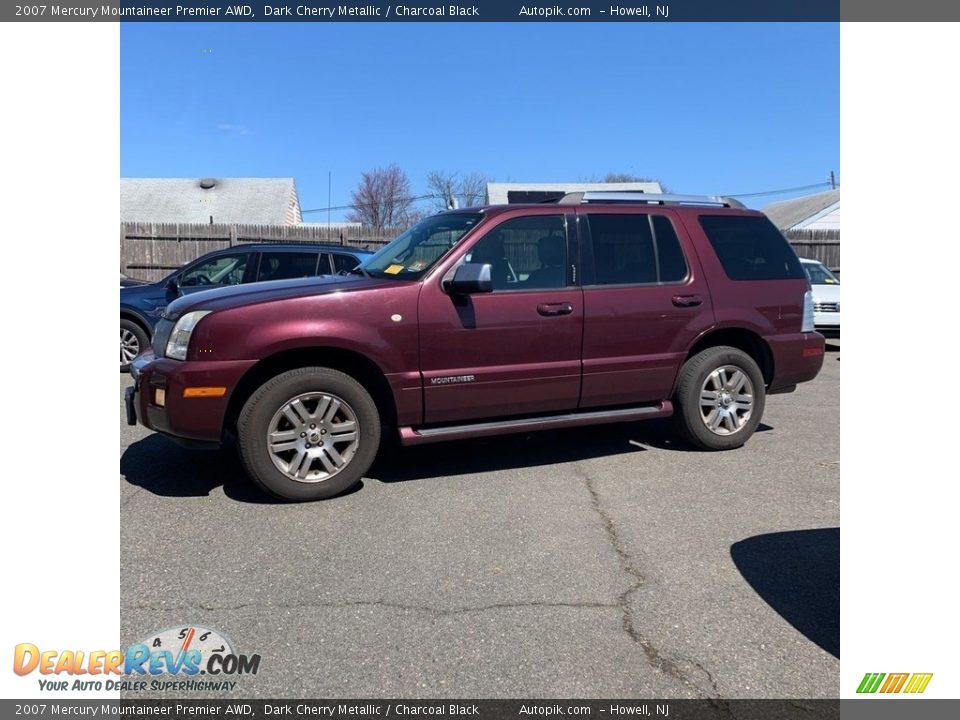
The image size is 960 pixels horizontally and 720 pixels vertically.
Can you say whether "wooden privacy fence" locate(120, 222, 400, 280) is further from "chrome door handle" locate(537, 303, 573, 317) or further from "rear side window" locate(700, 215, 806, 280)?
"chrome door handle" locate(537, 303, 573, 317)

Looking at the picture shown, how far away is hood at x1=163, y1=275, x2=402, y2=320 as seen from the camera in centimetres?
487

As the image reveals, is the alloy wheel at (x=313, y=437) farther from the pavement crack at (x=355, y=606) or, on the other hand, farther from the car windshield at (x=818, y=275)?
the car windshield at (x=818, y=275)

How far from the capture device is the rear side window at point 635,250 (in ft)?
19.0

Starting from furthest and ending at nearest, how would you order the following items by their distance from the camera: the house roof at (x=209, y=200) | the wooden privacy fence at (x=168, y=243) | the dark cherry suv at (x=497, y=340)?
1. the house roof at (x=209, y=200)
2. the wooden privacy fence at (x=168, y=243)
3. the dark cherry suv at (x=497, y=340)

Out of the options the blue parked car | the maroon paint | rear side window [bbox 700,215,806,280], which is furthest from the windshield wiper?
the blue parked car

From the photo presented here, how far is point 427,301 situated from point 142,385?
6.27 ft

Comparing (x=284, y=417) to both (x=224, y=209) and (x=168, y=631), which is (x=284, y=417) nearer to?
(x=168, y=631)

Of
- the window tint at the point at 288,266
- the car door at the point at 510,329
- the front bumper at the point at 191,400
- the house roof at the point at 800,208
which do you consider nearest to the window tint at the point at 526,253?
the car door at the point at 510,329

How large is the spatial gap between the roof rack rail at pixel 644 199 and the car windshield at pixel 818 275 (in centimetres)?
918

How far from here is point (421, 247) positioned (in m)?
5.70

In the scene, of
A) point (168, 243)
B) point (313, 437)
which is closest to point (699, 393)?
point (313, 437)

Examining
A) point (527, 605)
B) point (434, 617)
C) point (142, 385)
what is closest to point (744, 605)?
point (527, 605)

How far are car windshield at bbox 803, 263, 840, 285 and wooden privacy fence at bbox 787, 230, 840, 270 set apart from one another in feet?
17.9
